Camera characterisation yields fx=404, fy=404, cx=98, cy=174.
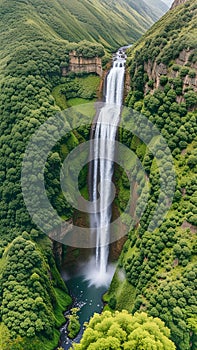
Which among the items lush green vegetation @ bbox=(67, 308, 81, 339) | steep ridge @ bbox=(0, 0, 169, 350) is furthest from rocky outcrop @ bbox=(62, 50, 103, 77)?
lush green vegetation @ bbox=(67, 308, 81, 339)

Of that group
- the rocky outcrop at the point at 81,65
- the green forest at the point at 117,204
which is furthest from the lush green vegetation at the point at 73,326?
the rocky outcrop at the point at 81,65

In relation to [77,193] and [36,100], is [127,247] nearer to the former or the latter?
[77,193]

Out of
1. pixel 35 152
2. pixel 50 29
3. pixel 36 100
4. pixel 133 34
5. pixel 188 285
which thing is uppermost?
pixel 133 34

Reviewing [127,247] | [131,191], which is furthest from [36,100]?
[127,247]

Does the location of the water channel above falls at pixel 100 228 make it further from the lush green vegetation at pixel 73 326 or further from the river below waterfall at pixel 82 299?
the lush green vegetation at pixel 73 326

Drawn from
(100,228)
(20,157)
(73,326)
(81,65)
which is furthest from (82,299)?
(81,65)

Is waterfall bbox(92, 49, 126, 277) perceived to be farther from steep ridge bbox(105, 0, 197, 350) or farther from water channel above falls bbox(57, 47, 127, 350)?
steep ridge bbox(105, 0, 197, 350)
